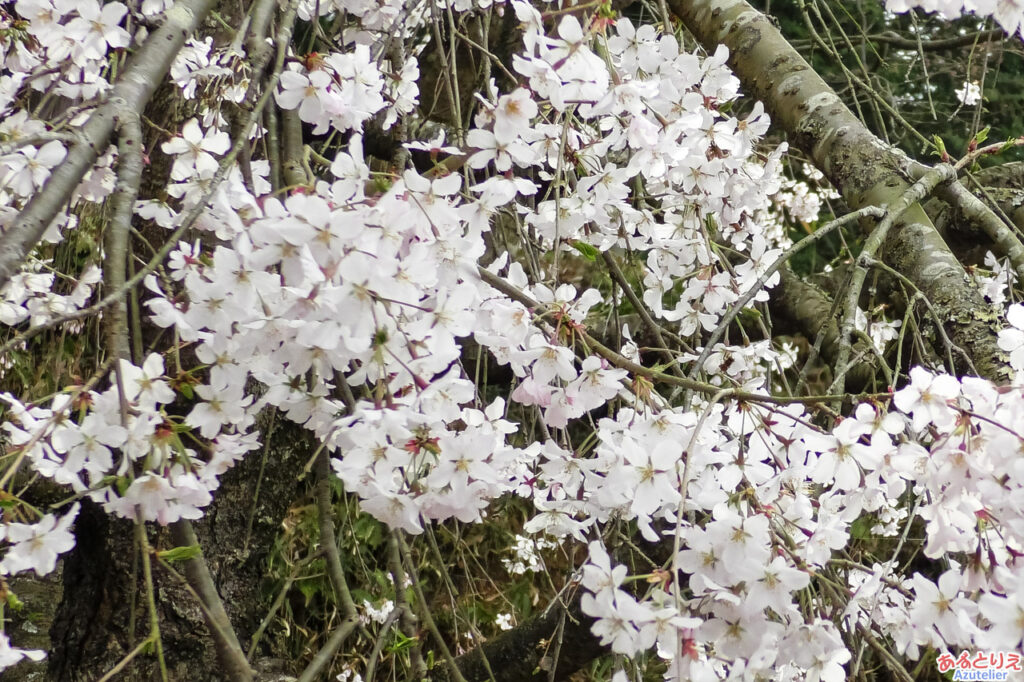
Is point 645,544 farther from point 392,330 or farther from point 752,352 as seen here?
point 392,330

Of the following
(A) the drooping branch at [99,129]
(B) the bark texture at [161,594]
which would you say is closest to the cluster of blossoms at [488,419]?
(A) the drooping branch at [99,129]

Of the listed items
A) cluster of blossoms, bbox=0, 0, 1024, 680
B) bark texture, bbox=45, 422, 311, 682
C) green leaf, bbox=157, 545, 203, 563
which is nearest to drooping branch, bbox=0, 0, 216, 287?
cluster of blossoms, bbox=0, 0, 1024, 680

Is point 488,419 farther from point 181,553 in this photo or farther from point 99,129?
point 99,129

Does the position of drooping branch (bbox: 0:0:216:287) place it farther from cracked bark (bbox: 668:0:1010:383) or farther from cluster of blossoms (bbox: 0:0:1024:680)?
cracked bark (bbox: 668:0:1010:383)

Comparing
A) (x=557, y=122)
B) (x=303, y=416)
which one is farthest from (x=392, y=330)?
(x=557, y=122)

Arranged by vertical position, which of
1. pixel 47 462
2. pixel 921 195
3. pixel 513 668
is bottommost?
pixel 513 668
